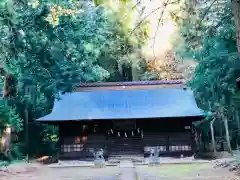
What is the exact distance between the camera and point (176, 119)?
21.1 m

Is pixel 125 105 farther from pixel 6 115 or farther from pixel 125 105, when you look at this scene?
pixel 6 115

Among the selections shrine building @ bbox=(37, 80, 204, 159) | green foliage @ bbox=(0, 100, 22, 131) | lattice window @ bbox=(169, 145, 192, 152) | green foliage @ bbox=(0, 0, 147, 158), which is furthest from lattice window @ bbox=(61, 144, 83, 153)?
lattice window @ bbox=(169, 145, 192, 152)

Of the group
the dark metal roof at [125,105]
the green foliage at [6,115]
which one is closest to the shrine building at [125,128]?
the dark metal roof at [125,105]

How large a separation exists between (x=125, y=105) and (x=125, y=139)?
195 cm

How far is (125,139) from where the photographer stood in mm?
21781

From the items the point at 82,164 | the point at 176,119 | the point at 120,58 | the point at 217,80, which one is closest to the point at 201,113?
the point at 176,119

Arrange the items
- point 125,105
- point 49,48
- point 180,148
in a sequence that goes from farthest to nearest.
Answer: point 125,105, point 180,148, point 49,48

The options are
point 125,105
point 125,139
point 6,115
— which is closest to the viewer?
point 6,115

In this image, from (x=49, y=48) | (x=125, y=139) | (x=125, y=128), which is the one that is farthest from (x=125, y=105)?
(x=49, y=48)

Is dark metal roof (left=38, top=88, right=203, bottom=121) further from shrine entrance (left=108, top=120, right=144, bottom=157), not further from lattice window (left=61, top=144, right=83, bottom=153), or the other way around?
lattice window (left=61, top=144, right=83, bottom=153)

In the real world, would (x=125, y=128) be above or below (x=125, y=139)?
above

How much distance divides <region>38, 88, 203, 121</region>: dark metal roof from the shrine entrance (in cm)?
76

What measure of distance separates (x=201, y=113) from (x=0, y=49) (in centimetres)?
1160

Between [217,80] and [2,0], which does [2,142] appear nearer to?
[2,0]
